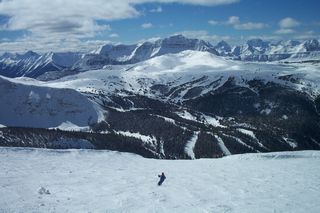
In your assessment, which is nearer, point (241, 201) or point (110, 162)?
point (241, 201)

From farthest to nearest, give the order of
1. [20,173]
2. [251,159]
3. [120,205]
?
1. [251,159]
2. [20,173]
3. [120,205]

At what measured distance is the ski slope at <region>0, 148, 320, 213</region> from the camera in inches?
1630

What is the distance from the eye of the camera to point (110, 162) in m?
71.4

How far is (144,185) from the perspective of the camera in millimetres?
51625

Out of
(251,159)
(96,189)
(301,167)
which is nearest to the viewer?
(96,189)

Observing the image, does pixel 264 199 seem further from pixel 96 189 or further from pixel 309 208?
pixel 96 189

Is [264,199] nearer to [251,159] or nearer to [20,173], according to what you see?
[20,173]

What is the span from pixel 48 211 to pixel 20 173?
18.7 m

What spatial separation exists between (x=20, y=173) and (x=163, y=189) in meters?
19.8

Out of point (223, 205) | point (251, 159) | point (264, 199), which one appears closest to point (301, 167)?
point (251, 159)

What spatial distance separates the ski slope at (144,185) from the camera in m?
41.4

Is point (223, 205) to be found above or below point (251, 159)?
above

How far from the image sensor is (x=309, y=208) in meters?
41.8

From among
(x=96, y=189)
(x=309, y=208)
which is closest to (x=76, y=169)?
(x=96, y=189)
